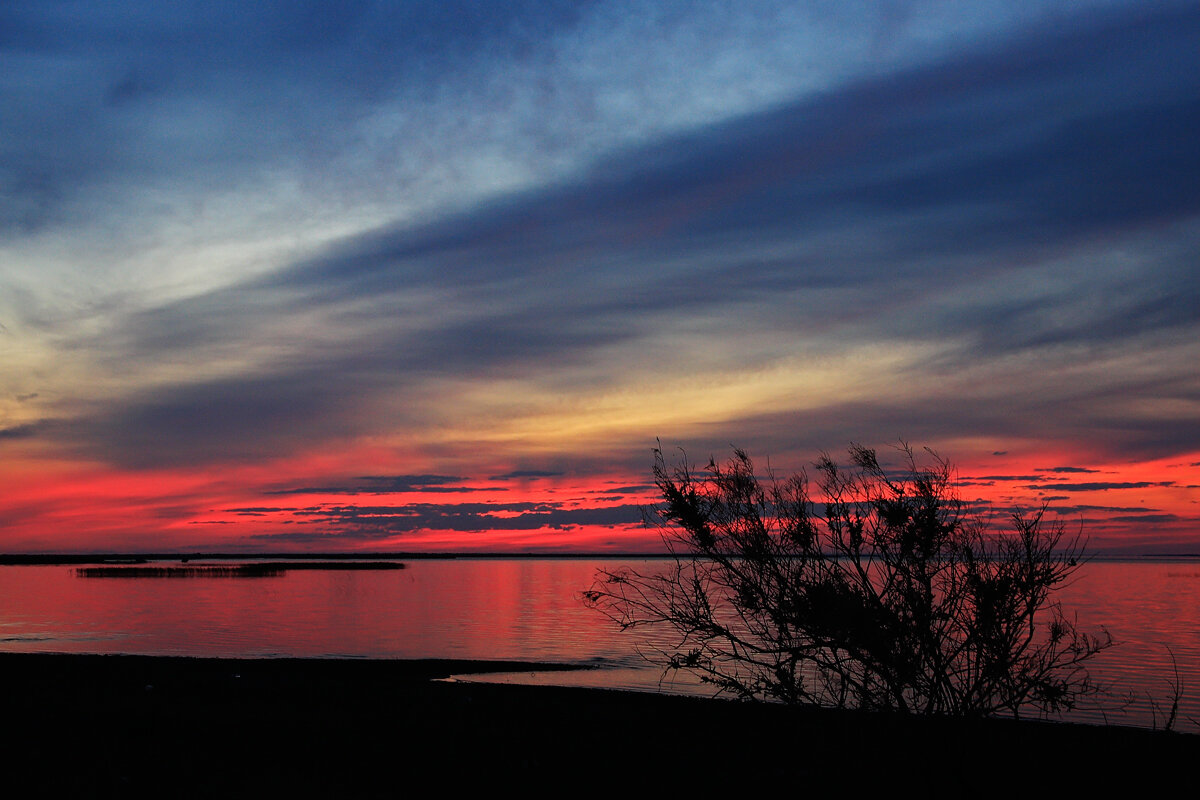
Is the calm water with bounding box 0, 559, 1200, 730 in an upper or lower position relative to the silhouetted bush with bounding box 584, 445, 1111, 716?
lower

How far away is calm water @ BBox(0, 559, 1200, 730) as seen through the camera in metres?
43.2

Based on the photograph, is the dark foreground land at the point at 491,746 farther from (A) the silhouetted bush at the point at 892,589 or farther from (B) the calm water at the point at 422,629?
(B) the calm water at the point at 422,629

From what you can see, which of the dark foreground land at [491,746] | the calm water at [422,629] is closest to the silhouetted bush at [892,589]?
the dark foreground land at [491,746]

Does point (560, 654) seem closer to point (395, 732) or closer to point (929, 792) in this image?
point (395, 732)

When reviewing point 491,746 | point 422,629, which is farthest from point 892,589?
point 422,629

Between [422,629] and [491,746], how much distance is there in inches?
1830

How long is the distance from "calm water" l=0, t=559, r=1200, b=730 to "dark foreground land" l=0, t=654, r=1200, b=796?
32.5 ft

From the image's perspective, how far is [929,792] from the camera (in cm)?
1608

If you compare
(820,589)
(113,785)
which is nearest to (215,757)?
(113,785)

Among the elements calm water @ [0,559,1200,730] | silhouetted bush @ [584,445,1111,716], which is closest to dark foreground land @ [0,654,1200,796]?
silhouetted bush @ [584,445,1111,716]

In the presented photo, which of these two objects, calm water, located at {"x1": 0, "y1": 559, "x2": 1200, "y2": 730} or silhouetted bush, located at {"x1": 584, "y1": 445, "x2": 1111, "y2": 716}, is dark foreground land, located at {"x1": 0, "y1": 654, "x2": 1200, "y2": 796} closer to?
silhouetted bush, located at {"x1": 584, "y1": 445, "x2": 1111, "y2": 716}

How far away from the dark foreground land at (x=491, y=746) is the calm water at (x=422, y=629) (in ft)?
32.5

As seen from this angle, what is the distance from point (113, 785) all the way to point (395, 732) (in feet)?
21.9

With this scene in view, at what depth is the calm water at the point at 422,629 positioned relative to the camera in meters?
43.2
